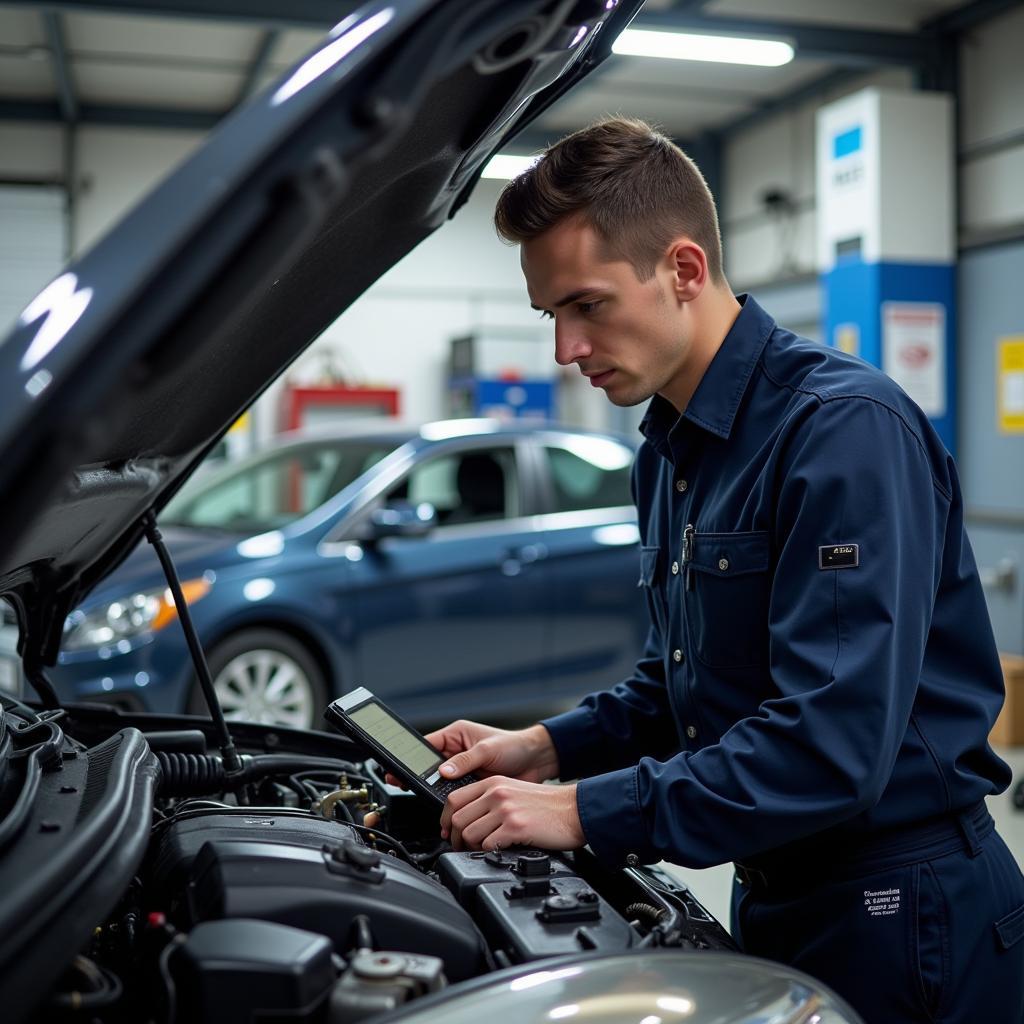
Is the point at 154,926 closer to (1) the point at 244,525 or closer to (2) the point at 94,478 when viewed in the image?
(2) the point at 94,478

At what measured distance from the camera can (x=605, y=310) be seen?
54.4 inches

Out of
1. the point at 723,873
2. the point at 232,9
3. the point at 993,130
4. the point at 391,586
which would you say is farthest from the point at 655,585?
the point at 993,130

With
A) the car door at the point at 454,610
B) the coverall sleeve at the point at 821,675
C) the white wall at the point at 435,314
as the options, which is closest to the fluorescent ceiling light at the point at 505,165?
the white wall at the point at 435,314

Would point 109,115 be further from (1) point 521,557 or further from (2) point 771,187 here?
(1) point 521,557

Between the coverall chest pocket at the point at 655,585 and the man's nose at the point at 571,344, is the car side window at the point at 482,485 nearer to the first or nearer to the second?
the coverall chest pocket at the point at 655,585

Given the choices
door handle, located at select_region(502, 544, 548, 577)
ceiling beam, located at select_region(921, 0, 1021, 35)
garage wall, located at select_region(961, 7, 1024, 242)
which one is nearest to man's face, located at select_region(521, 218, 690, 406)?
door handle, located at select_region(502, 544, 548, 577)

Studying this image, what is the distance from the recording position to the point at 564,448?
17.5 feet

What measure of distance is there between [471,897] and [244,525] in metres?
3.93

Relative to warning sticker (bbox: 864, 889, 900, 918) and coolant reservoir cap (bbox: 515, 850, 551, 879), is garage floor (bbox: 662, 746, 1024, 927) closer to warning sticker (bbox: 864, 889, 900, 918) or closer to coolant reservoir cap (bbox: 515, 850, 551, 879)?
warning sticker (bbox: 864, 889, 900, 918)

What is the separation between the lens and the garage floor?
3445mm

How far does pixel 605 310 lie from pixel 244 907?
76cm

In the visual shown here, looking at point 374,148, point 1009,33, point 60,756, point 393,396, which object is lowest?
point 60,756

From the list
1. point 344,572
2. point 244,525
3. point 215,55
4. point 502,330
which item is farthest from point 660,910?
point 502,330

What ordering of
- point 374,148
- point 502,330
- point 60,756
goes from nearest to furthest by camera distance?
point 374,148 < point 60,756 < point 502,330
